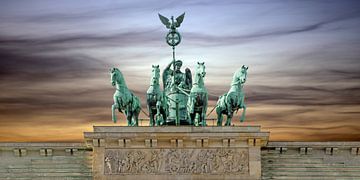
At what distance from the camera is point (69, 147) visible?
2786 cm

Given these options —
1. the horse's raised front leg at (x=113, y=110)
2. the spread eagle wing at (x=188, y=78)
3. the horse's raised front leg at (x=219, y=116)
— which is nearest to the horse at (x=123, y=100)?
the horse's raised front leg at (x=113, y=110)

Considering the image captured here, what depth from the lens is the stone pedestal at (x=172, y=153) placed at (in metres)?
26.5

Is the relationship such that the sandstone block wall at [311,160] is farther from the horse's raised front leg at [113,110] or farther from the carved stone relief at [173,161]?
the horse's raised front leg at [113,110]

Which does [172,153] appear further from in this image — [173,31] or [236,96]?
Answer: [173,31]

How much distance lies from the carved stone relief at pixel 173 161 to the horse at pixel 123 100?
197 centimetres

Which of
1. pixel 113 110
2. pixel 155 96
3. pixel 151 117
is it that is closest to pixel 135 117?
pixel 151 117

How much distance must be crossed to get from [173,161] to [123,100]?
3026 millimetres

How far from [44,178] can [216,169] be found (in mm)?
5917

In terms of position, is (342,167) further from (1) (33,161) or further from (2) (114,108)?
(1) (33,161)

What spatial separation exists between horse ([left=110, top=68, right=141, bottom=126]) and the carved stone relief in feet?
6.46

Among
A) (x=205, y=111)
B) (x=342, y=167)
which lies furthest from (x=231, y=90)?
(x=342, y=167)

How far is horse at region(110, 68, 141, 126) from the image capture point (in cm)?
2772

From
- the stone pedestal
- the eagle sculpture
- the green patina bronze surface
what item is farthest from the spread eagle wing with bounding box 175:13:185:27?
the stone pedestal

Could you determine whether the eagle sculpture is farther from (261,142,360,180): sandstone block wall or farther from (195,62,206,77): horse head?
(261,142,360,180): sandstone block wall
